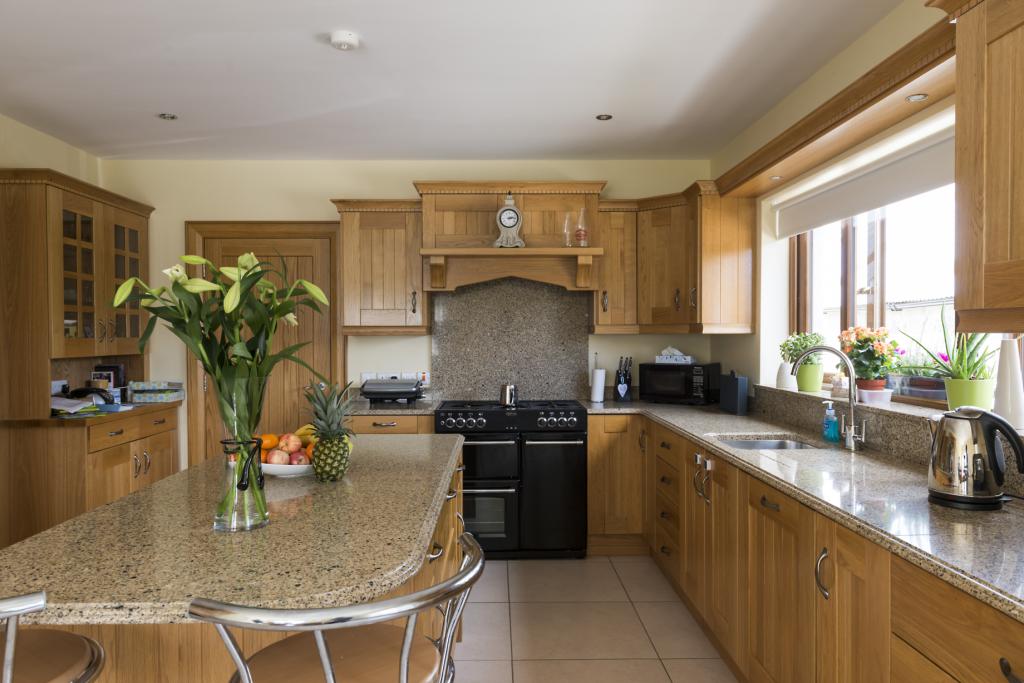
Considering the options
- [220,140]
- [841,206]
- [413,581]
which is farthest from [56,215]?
[841,206]

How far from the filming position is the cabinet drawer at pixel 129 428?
357 cm

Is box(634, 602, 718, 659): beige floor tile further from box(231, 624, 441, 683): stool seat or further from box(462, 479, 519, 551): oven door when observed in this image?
box(231, 624, 441, 683): stool seat

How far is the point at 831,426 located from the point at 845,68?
1.56 meters

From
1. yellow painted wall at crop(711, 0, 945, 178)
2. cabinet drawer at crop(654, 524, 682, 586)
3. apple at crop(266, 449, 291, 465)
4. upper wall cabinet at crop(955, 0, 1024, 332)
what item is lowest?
cabinet drawer at crop(654, 524, 682, 586)

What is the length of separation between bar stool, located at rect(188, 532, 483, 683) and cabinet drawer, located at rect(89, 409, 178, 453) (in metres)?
2.81

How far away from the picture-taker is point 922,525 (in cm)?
155

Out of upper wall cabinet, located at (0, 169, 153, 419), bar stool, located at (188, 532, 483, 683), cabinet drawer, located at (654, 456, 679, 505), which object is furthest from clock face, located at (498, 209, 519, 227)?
bar stool, located at (188, 532, 483, 683)

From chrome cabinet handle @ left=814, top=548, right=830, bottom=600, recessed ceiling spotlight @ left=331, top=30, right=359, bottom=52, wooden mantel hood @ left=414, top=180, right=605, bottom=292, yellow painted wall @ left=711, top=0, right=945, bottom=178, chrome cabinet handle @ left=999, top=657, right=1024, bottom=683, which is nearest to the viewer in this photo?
chrome cabinet handle @ left=999, top=657, right=1024, bottom=683

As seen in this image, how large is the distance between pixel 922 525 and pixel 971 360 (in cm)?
98

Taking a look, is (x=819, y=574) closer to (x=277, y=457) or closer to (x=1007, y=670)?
(x=1007, y=670)

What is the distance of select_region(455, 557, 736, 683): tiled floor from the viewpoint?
8.55 ft

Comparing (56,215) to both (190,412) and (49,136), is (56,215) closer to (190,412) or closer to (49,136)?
(49,136)

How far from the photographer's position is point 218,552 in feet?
4.38

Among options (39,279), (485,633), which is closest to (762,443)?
(485,633)
